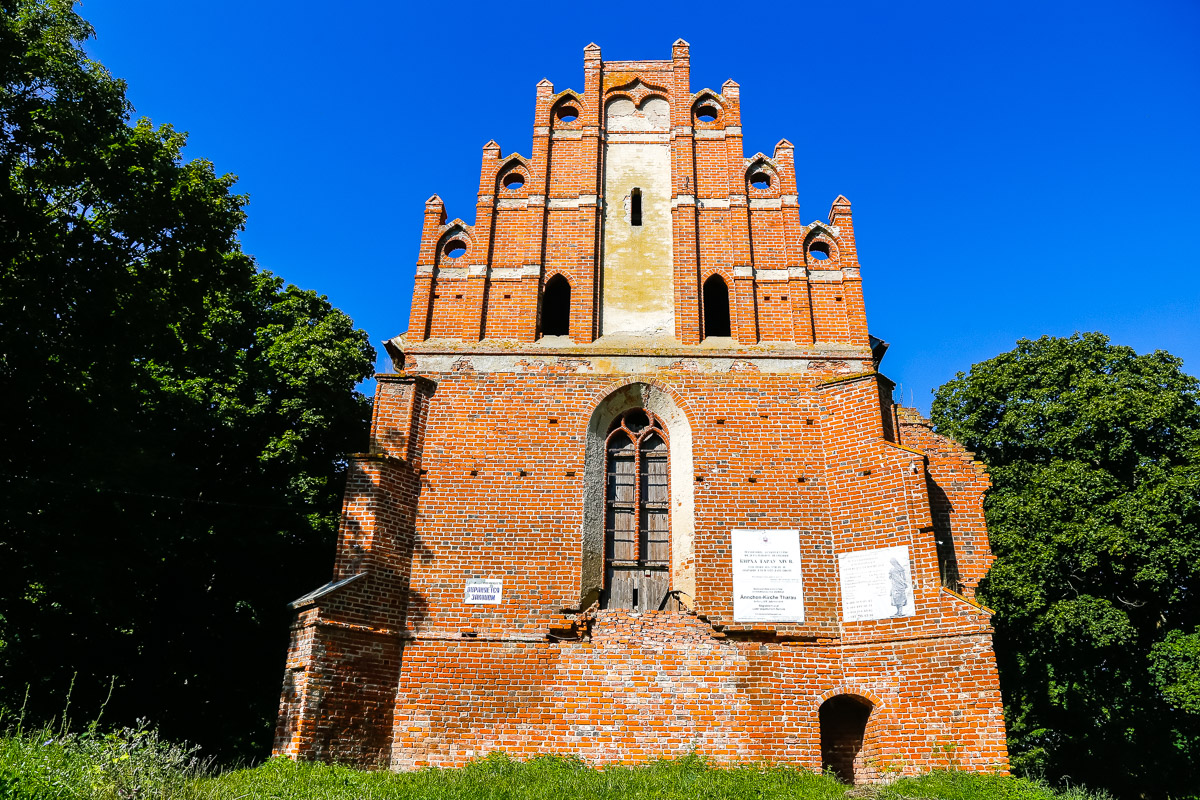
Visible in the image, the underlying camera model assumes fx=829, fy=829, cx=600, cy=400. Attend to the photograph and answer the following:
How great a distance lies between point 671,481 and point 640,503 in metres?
0.61

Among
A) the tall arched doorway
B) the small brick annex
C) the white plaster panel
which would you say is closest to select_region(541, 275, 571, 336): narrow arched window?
the small brick annex

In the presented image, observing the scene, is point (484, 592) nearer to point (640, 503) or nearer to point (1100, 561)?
point (640, 503)

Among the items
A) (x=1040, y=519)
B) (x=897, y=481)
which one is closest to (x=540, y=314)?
(x=897, y=481)

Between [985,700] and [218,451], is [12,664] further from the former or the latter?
[985,700]

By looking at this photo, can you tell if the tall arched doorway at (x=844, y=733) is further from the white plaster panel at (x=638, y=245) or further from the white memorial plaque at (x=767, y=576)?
the white plaster panel at (x=638, y=245)

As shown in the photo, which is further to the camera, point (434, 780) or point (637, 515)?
point (637, 515)

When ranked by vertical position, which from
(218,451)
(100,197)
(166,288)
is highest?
(100,197)

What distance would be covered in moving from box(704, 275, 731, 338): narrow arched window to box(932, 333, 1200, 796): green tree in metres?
8.92

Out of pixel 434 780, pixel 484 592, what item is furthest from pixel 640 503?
pixel 434 780

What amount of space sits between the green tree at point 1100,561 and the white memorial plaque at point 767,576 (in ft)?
27.8

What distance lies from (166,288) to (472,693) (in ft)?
25.8

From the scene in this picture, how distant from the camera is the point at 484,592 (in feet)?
38.7

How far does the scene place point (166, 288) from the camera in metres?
13.0

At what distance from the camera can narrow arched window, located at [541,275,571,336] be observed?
1443cm
